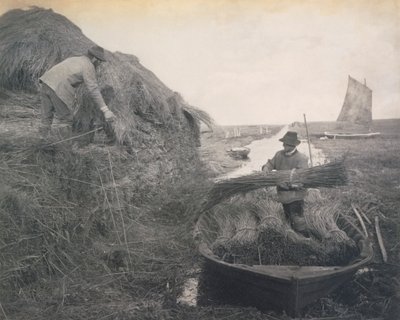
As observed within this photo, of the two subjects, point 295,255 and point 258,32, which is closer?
point 295,255

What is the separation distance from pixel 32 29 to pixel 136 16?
211 cm

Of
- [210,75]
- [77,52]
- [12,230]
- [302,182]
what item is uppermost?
[77,52]

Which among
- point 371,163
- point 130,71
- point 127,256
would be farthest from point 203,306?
point 371,163

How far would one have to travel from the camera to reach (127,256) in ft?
16.0

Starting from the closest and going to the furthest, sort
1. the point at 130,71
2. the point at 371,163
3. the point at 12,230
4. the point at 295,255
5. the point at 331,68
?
the point at 12,230 → the point at 295,255 → the point at 331,68 → the point at 130,71 → the point at 371,163

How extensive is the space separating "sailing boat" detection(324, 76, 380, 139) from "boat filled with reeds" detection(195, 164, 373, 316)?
1.46 metres

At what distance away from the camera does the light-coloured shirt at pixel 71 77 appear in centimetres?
518

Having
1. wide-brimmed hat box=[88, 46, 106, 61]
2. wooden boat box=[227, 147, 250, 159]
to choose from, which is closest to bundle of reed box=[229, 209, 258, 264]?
wide-brimmed hat box=[88, 46, 106, 61]

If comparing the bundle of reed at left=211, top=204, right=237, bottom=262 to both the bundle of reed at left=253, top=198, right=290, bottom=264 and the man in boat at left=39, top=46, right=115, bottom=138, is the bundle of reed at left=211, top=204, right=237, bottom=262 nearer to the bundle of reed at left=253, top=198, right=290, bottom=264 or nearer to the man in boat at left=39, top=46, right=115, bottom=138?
the bundle of reed at left=253, top=198, right=290, bottom=264

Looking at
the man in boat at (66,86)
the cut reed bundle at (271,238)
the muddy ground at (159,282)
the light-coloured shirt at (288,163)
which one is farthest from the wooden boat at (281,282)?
the man in boat at (66,86)

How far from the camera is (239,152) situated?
7.96 meters

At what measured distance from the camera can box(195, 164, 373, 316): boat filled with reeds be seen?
3.79 m

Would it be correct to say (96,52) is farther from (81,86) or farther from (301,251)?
(301,251)

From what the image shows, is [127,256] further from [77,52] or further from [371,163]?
[371,163]
